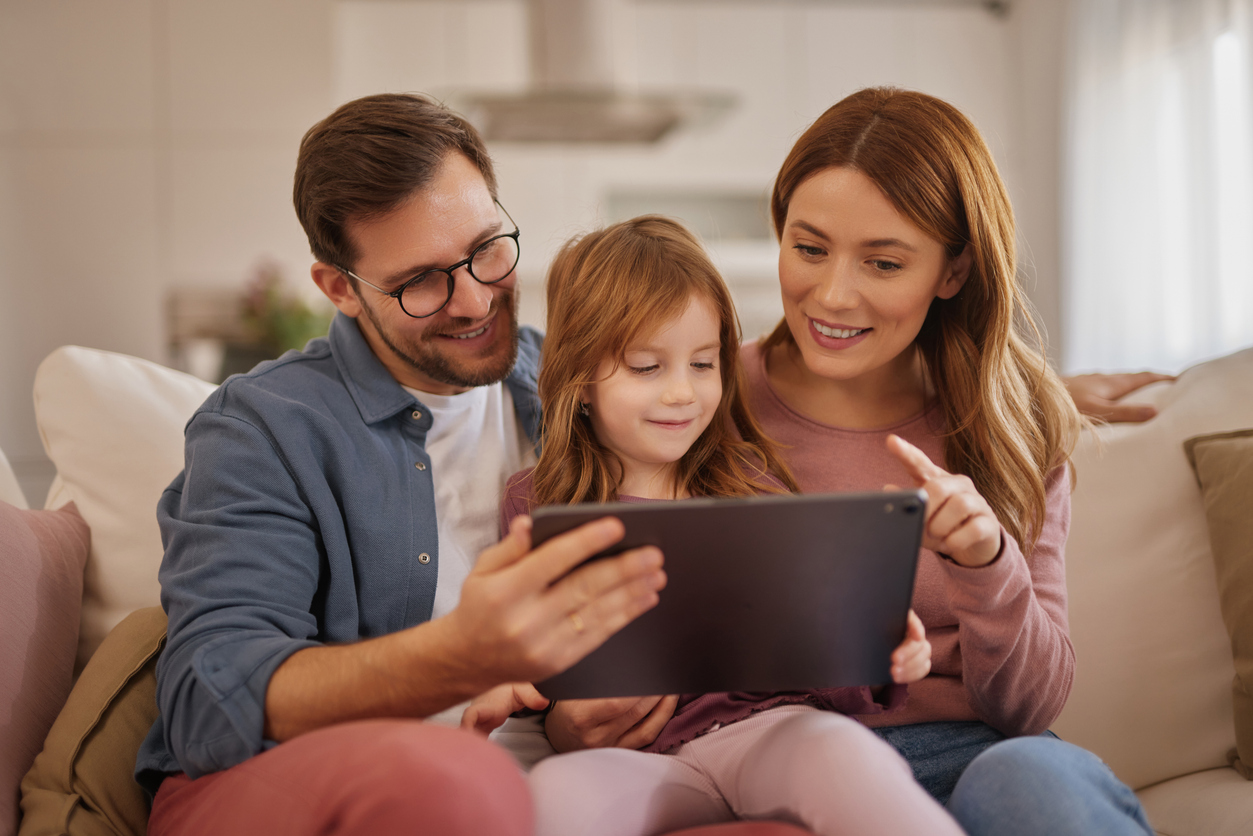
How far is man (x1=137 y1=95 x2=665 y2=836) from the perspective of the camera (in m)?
0.87

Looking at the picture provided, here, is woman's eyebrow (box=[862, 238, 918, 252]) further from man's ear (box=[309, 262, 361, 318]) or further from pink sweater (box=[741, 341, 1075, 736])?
man's ear (box=[309, 262, 361, 318])

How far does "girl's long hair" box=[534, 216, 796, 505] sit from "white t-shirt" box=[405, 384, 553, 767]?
0.14m

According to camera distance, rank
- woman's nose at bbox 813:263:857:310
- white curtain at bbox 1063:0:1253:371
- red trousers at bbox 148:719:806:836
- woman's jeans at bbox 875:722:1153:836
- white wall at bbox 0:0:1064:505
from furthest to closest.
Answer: white wall at bbox 0:0:1064:505
white curtain at bbox 1063:0:1253:371
woman's nose at bbox 813:263:857:310
woman's jeans at bbox 875:722:1153:836
red trousers at bbox 148:719:806:836

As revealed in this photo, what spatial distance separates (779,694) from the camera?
125 cm

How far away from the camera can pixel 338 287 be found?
151cm

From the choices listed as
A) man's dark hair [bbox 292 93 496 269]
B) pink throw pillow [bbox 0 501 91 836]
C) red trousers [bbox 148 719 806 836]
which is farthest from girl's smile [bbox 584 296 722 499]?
pink throw pillow [bbox 0 501 91 836]

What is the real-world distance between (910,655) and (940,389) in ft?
2.03

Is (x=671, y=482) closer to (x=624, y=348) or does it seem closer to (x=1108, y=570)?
(x=624, y=348)

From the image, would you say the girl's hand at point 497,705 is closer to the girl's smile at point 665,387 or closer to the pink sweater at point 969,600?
the girl's smile at point 665,387

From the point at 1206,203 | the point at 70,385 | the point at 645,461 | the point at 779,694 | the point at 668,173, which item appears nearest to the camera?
the point at 779,694

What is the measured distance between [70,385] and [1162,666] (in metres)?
1.86

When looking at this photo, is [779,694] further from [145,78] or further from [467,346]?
[145,78]

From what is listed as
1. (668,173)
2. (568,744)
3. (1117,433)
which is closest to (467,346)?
(568,744)

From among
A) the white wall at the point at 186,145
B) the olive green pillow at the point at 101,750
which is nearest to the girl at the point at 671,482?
the olive green pillow at the point at 101,750
